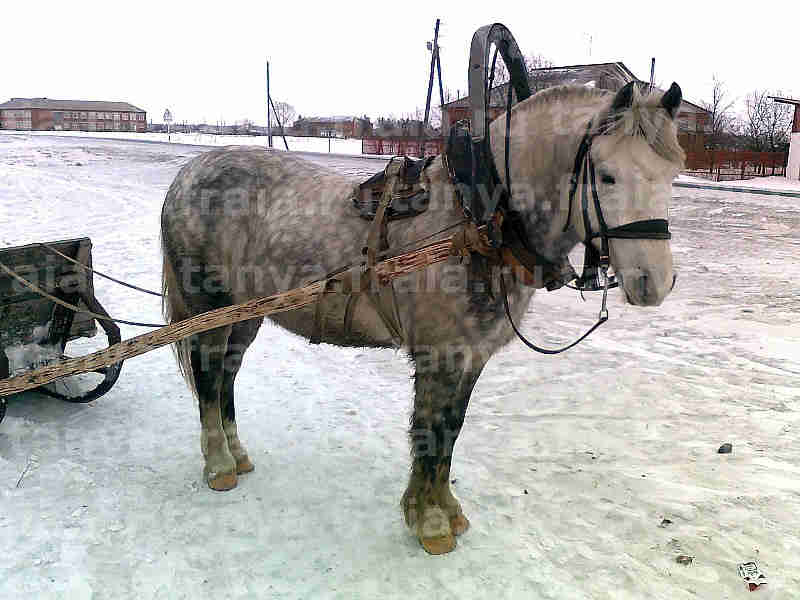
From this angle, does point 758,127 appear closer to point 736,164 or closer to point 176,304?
point 736,164

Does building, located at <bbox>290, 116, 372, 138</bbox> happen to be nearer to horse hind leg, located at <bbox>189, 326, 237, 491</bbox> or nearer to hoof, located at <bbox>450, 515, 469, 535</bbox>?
horse hind leg, located at <bbox>189, 326, 237, 491</bbox>

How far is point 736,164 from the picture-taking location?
32.3m

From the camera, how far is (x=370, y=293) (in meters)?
3.02

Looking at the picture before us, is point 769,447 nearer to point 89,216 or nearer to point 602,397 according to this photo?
point 602,397

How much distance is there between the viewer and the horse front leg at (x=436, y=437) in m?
2.93

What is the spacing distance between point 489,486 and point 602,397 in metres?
1.66

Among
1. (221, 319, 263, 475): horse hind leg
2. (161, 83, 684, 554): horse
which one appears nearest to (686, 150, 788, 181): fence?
(221, 319, 263, 475): horse hind leg

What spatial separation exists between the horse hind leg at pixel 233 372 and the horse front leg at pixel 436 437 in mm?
1307

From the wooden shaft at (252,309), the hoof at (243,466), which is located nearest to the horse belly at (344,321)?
the wooden shaft at (252,309)

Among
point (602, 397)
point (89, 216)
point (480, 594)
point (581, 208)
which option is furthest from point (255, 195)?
point (89, 216)

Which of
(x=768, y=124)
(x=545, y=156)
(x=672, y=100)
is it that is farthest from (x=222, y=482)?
(x=768, y=124)

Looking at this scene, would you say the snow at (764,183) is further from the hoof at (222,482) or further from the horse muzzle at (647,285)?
the hoof at (222,482)

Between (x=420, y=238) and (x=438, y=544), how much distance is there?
1553 millimetres

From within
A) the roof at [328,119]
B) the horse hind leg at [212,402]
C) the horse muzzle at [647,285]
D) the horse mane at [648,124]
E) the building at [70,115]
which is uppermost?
the building at [70,115]
